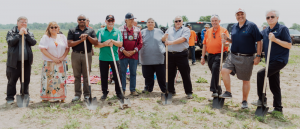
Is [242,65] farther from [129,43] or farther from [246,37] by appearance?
[129,43]

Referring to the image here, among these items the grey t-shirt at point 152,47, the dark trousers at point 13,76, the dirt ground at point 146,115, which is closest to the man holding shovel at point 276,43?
the dirt ground at point 146,115

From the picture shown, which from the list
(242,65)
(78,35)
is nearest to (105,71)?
(78,35)

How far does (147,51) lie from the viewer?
6316 mm

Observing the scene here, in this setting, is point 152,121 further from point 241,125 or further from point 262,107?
point 262,107

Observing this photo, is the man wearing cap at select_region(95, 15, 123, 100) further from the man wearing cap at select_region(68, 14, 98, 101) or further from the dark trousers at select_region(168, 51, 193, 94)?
the dark trousers at select_region(168, 51, 193, 94)

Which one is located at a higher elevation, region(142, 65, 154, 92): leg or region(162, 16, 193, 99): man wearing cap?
region(162, 16, 193, 99): man wearing cap

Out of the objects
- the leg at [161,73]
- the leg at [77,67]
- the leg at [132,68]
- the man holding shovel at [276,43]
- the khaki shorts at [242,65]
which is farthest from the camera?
the leg at [161,73]

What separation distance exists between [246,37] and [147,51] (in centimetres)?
247

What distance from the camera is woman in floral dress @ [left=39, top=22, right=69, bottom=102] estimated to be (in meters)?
5.39

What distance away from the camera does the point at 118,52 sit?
6.20 meters

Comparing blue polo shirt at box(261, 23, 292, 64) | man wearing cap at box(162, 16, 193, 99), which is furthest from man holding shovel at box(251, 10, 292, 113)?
man wearing cap at box(162, 16, 193, 99)

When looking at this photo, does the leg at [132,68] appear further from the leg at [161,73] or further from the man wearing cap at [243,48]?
the man wearing cap at [243,48]

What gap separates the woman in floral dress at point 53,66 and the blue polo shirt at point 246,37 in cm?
367

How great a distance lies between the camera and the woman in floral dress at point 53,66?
539 centimetres
